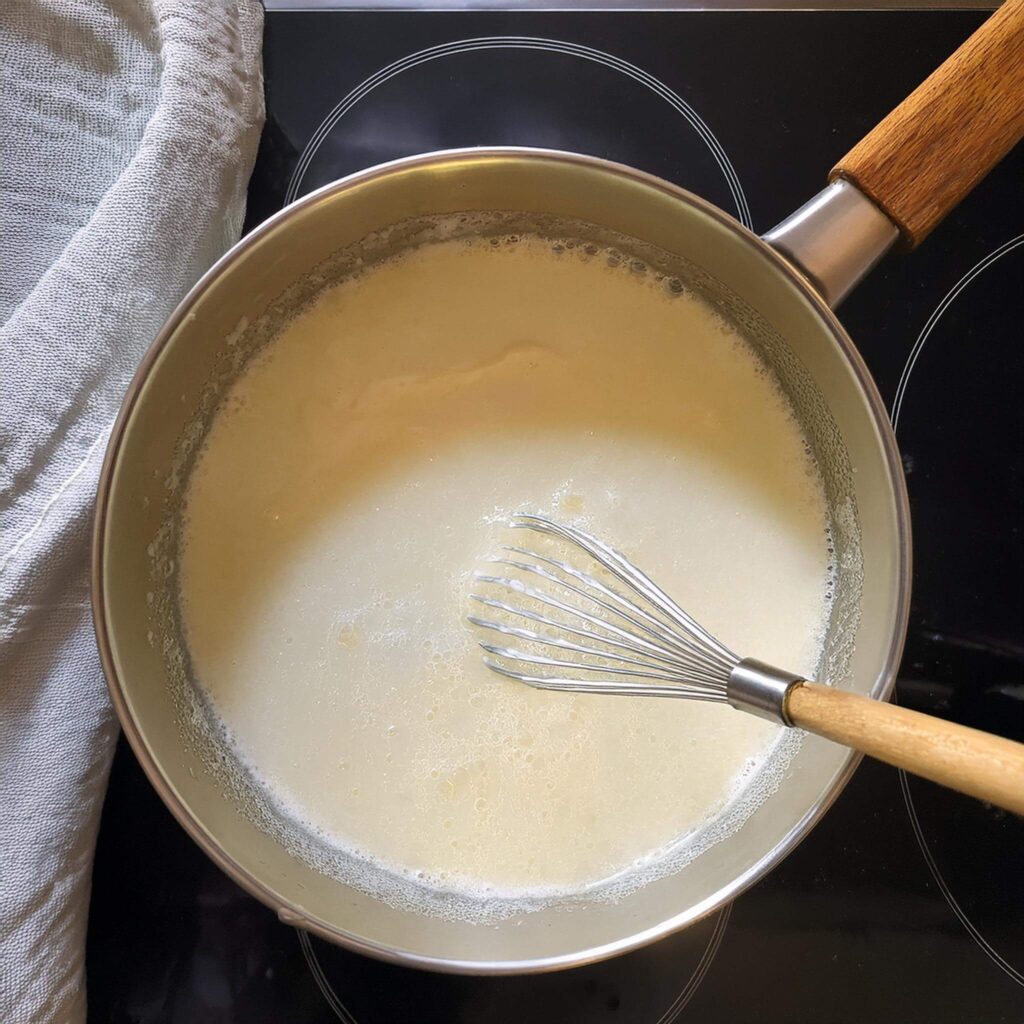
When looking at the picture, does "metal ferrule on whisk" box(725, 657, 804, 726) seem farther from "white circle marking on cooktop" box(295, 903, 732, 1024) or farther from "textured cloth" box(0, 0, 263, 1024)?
"textured cloth" box(0, 0, 263, 1024)

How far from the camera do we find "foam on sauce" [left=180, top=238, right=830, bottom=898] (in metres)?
0.90

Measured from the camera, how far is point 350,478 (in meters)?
0.92

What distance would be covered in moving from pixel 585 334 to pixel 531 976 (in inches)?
26.7

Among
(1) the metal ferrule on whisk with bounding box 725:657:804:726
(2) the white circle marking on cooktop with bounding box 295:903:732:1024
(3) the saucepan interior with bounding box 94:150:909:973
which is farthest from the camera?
(2) the white circle marking on cooktop with bounding box 295:903:732:1024

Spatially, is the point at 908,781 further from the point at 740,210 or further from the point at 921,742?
the point at 740,210

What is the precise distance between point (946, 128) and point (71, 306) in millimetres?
759

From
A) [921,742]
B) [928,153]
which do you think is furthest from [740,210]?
[921,742]

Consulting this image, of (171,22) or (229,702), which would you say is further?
(229,702)

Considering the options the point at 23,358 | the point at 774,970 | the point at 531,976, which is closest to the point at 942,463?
the point at 774,970

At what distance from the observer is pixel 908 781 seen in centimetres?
90

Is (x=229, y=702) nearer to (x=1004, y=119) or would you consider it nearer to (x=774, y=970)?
(x=774, y=970)

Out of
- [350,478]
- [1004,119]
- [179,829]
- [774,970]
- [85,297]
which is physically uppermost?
[1004,119]

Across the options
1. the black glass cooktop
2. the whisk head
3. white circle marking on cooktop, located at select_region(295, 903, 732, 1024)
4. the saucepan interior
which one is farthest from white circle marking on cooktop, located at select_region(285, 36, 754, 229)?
white circle marking on cooktop, located at select_region(295, 903, 732, 1024)

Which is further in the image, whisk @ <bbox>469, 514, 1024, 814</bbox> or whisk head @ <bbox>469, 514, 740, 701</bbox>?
whisk head @ <bbox>469, 514, 740, 701</bbox>
